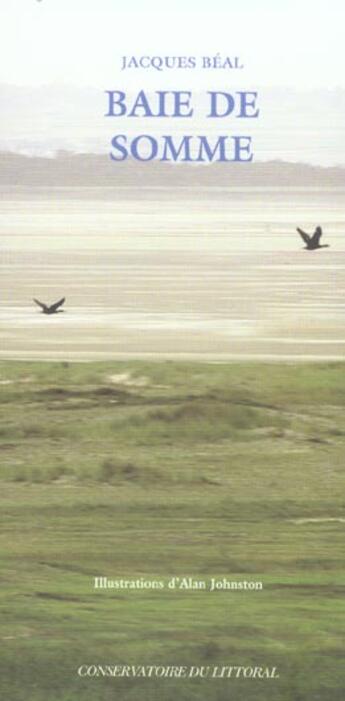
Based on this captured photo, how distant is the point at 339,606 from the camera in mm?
5387

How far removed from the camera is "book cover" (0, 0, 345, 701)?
212 inches

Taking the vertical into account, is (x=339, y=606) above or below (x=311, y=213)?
below

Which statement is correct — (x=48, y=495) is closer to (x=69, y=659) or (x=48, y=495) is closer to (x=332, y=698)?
(x=69, y=659)

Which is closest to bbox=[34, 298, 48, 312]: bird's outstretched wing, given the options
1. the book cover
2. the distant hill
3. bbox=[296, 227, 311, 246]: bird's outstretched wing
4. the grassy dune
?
the book cover

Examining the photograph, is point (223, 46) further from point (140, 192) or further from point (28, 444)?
point (28, 444)

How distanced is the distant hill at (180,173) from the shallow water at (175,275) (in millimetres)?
21

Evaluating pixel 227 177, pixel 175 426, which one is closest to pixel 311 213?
pixel 227 177

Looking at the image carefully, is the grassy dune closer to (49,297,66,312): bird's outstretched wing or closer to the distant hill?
(49,297,66,312): bird's outstretched wing

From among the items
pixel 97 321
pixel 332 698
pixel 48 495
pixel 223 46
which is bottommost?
pixel 332 698

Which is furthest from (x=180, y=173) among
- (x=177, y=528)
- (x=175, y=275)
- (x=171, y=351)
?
(x=177, y=528)

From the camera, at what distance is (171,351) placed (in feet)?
17.9

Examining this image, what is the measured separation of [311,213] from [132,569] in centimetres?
83

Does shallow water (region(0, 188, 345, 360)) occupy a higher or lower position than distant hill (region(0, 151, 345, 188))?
lower

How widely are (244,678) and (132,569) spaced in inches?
12.7
